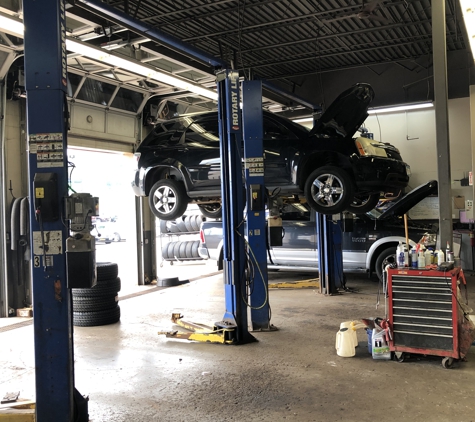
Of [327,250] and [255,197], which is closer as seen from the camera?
[255,197]

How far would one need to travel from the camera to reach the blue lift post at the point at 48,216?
320cm

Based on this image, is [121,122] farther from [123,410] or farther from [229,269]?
[123,410]

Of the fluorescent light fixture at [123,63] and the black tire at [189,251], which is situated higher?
the fluorescent light fixture at [123,63]

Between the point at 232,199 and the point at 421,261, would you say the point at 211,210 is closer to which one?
the point at 232,199

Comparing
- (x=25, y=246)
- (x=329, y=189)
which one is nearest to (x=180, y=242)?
(x=25, y=246)

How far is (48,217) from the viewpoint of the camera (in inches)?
125

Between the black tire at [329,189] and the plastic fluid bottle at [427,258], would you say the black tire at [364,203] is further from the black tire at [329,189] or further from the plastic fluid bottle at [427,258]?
the plastic fluid bottle at [427,258]

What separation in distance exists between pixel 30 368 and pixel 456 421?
12.3 feet

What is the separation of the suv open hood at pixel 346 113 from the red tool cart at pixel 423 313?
2807 mm

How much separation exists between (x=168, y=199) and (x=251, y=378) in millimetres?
3828

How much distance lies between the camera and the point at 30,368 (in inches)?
183

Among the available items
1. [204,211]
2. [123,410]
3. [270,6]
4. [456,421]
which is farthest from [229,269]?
[270,6]

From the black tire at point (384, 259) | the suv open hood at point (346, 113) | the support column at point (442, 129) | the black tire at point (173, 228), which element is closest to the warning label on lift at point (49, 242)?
the support column at point (442, 129)

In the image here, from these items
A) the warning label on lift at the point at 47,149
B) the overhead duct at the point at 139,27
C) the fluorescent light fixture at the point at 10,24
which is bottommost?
the warning label on lift at the point at 47,149
